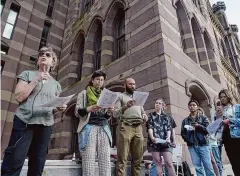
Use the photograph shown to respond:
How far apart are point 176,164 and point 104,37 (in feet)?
21.8

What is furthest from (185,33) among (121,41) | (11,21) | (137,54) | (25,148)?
(11,21)

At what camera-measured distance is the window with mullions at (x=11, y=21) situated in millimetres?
11638

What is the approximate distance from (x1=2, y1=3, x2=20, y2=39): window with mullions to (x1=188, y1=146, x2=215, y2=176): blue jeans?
1254 centimetres

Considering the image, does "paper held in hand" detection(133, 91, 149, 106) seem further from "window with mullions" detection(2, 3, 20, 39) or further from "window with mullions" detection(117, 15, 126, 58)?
"window with mullions" detection(2, 3, 20, 39)

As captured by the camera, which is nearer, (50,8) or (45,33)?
(45,33)

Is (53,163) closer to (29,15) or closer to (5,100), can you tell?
(5,100)

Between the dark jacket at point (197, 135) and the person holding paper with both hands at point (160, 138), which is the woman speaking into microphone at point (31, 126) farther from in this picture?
the dark jacket at point (197, 135)

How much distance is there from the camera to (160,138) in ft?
12.5

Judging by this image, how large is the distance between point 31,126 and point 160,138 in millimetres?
2627

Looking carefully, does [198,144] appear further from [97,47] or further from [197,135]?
[97,47]

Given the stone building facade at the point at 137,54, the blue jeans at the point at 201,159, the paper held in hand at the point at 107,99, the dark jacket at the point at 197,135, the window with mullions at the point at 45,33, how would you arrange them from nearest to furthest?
the paper held in hand at the point at 107,99 → the blue jeans at the point at 201,159 → the dark jacket at the point at 197,135 → the stone building facade at the point at 137,54 → the window with mullions at the point at 45,33

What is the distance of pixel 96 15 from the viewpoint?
10.2m

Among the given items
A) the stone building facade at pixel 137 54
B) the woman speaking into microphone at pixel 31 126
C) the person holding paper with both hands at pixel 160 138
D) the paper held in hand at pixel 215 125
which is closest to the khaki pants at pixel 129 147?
the person holding paper with both hands at pixel 160 138

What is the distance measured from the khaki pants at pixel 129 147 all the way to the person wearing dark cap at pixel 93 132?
466 millimetres
